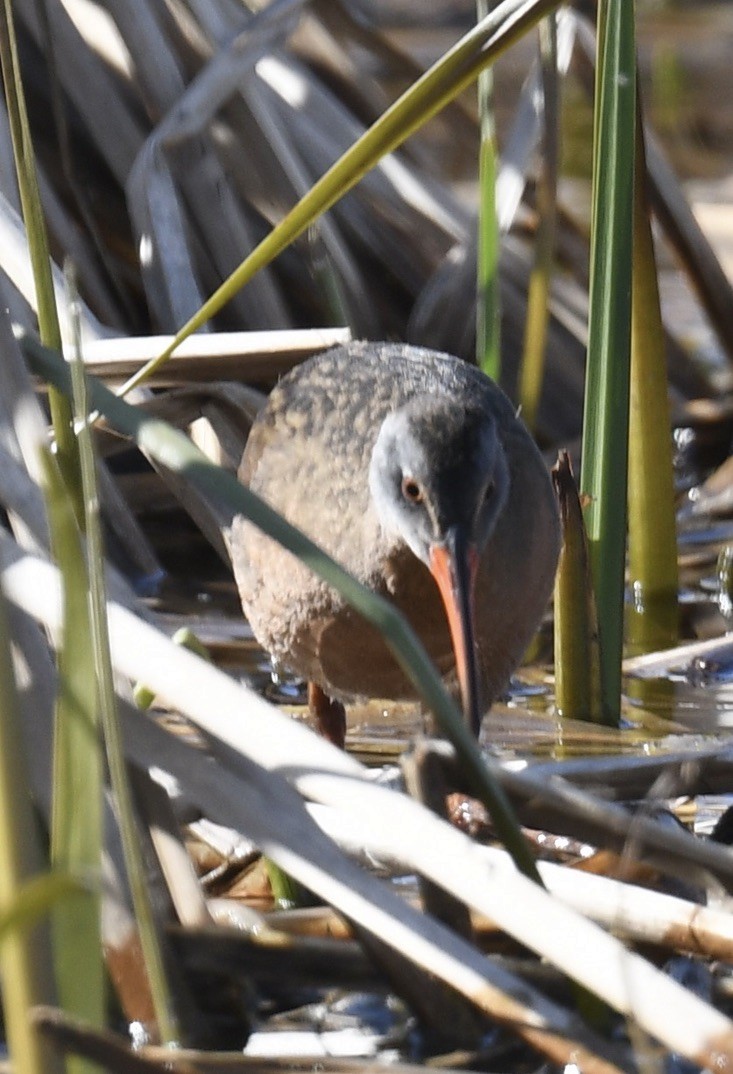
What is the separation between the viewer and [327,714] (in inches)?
134

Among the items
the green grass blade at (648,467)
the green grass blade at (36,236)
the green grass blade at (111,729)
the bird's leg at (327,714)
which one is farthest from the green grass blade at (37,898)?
the green grass blade at (648,467)

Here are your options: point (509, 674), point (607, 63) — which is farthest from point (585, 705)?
point (607, 63)

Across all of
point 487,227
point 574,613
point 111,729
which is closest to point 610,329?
point 487,227

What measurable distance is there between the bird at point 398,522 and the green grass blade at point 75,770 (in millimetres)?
1166

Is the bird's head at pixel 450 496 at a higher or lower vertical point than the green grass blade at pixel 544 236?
lower

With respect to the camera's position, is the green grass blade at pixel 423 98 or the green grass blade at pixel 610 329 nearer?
the green grass blade at pixel 423 98

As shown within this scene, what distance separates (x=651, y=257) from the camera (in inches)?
138

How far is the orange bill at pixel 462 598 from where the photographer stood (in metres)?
2.71

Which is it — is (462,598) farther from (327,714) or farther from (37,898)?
(37,898)

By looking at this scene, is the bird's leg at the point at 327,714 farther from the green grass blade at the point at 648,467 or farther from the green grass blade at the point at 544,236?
the green grass blade at the point at 544,236

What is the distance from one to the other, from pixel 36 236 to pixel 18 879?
1041 mm

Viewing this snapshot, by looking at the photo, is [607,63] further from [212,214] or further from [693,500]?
[693,500]

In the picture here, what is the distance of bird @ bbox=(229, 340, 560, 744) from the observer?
2.78 meters

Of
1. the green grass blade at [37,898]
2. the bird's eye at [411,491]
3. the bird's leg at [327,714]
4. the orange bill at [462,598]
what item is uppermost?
the bird's eye at [411,491]
